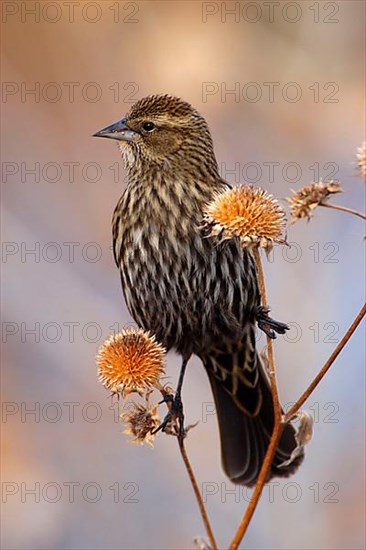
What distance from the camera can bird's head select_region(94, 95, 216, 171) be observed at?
143 inches

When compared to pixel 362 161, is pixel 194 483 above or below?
below

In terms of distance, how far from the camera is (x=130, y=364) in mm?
2645

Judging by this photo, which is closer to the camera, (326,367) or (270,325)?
(326,367)

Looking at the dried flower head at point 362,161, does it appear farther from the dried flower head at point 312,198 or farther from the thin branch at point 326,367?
the thin branch at point 326,367

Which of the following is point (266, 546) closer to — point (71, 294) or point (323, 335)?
point (323, 335)

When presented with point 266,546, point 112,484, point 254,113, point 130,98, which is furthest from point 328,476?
point 130,98

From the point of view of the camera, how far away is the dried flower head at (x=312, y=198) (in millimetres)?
2363

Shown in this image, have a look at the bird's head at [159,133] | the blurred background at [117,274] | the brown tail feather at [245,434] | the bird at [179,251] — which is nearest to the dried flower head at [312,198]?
the bird at [179,251]

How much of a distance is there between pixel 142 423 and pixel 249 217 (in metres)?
0.63

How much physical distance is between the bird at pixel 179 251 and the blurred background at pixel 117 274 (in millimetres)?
471

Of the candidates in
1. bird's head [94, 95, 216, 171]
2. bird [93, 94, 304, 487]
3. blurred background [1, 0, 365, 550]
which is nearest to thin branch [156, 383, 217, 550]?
bird [93, 94, 304, 487]

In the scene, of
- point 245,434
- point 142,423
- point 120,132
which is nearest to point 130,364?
point 142,423

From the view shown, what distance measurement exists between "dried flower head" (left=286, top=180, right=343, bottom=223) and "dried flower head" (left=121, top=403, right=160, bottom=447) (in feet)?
2.18

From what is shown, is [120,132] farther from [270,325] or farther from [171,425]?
[171,425]
